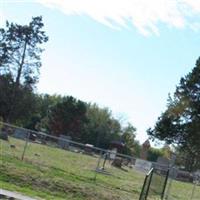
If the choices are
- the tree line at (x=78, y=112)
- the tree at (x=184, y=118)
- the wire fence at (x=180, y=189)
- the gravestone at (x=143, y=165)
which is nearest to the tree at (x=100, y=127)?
the tree line at (x=78, y=112)

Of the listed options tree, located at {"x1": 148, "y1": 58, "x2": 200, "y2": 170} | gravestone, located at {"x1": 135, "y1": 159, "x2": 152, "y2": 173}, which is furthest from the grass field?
tree, located at {"x1": 148, "y1": 58, "x2": 200, "y2": 170}

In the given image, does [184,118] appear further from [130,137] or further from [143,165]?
[130,137]

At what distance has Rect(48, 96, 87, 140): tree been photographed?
107500mm

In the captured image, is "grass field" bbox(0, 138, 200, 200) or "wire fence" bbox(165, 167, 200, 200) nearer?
"grass field" bbox(0, 138, 200, 200)

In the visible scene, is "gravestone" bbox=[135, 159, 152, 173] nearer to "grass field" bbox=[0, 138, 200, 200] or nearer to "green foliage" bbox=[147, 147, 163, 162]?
"grass field" bbox=[0, 138, 200, 200]

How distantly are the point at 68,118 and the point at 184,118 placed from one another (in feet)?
148

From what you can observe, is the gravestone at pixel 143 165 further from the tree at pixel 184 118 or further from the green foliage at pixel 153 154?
the green foliage at pixel 153 154

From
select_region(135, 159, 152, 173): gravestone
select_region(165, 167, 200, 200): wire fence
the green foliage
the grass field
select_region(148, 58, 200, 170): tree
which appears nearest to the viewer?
the grass field

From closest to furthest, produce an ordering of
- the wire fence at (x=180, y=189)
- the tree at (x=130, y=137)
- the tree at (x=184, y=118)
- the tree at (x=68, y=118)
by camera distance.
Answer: the wire fence at (x=180, y=189) < the tree at (x=184, y=118) < the tree at (x=68, y=118) < the tree at (x=130, y=137)

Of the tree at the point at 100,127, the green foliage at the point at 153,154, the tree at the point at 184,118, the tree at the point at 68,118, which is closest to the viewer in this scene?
the tree at the point at 184,118

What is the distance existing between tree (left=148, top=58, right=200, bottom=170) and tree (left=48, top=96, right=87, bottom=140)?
41.4 metres

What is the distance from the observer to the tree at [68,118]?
10750 centimetres

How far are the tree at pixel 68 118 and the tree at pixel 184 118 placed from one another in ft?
136

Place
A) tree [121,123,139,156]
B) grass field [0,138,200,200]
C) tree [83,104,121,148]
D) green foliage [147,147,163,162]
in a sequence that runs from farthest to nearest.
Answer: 1. tree [121,123,139,156]
2. green foliage [147,147,163,162]
3. tree [83,104,121,148]
4. grass field [0,138,200,200]
